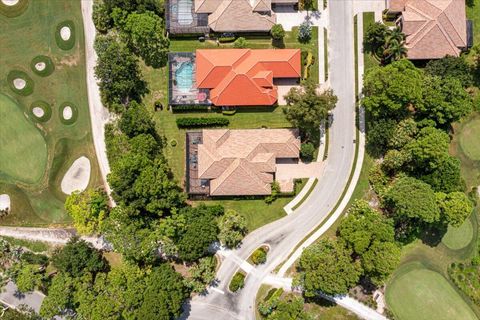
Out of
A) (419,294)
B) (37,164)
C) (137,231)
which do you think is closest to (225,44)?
(137,231)

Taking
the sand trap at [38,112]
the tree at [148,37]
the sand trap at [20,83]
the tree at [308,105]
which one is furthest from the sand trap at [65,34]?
the tree at [308,105]

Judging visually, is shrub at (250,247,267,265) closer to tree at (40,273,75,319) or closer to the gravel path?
the gravel path

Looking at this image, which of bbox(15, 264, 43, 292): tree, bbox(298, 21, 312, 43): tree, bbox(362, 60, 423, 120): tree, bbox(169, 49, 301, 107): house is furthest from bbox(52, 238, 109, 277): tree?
bbox(362, 60, 423, 120): tree

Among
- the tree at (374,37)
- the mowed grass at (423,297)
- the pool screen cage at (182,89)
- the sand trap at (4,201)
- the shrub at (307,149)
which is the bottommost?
the mowed grass at (423,297)

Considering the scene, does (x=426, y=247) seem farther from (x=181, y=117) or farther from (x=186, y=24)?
(x=186, y=24)

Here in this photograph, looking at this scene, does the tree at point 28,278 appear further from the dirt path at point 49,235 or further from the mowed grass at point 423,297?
the mowed grass at point 423,297

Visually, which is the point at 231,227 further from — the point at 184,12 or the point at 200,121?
the point at 184,12

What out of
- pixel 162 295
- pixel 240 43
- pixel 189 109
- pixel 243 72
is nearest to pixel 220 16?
pixel 240 43
